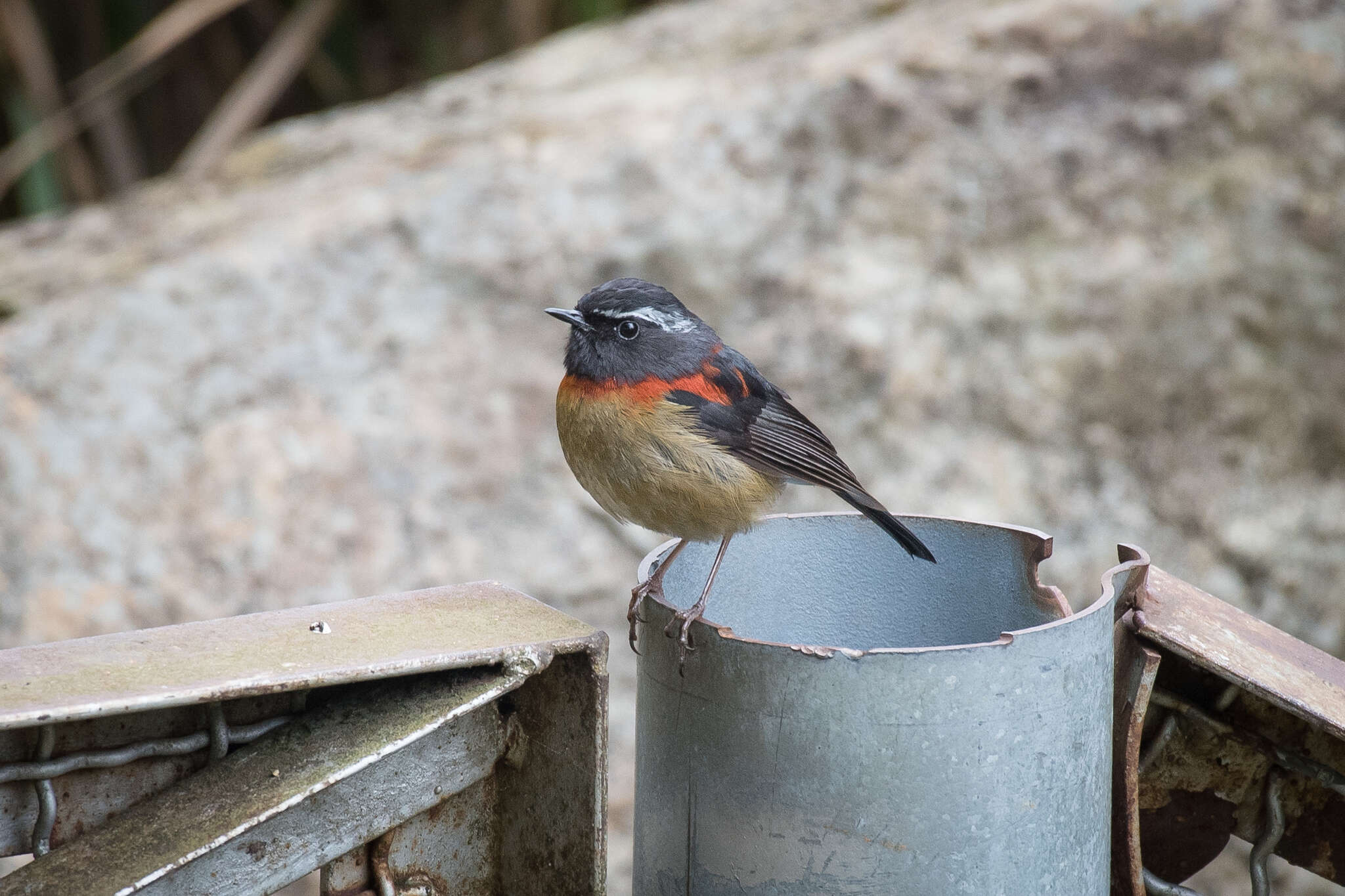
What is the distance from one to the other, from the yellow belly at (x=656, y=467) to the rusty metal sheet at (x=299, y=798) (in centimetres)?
83

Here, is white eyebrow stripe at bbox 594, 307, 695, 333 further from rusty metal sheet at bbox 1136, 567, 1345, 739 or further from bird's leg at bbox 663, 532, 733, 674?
rusty metal sheet at bbox 1136, 567, 1345, 739

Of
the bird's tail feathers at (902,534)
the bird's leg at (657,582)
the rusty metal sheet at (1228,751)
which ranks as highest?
the bird's tail feathers at (902,534)

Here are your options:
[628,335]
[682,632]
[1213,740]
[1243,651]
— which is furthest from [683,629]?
[628,335]

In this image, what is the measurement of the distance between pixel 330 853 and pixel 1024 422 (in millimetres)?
3780

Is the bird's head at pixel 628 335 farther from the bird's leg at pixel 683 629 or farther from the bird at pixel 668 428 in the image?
the bird's leg at pixel 683 629

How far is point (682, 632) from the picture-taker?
5.49 feet

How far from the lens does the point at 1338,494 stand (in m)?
4.89

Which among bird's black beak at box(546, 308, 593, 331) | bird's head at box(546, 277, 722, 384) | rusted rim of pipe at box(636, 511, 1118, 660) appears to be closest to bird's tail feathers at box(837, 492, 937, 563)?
rusted rim of pipe at box(636, 511, 1118, 660)

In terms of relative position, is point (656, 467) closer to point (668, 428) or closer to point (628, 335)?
point (668, 428)

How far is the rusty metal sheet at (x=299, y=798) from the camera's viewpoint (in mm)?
1518

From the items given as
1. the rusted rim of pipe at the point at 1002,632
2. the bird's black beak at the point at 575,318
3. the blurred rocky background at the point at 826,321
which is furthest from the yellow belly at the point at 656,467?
the blurred rocky background at the point at 826,321

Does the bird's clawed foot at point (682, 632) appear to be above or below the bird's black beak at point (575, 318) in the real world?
below

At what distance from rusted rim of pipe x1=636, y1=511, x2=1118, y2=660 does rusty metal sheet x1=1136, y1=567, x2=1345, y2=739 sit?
91mm

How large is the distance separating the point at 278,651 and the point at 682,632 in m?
0.53
